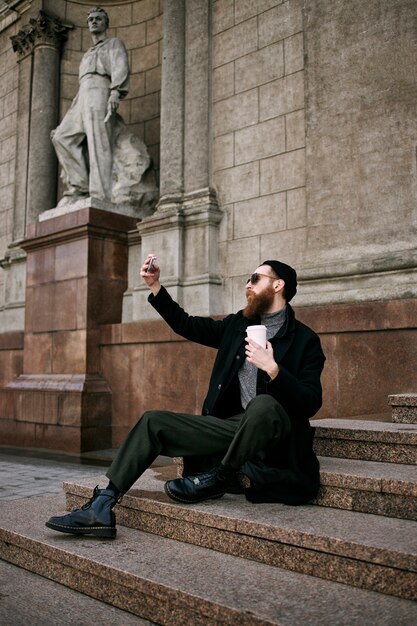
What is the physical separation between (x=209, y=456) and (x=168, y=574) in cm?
91

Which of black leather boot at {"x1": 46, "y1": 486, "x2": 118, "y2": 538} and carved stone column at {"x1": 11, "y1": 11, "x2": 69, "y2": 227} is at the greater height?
carved stone column at {"x1": 11, "y1": 11, "x2": 69, "y2": 227}

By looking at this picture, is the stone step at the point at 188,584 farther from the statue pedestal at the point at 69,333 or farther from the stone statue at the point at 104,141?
the stone statue at the point at 104,141

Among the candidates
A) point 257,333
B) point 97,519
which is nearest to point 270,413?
point 257,333

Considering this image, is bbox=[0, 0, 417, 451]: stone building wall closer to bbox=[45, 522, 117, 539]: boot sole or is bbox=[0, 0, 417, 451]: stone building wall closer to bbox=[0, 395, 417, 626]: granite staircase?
bbox=[0, 395, 417, 626]: granite staircase

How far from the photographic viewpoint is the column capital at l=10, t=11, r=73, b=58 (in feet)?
39.5

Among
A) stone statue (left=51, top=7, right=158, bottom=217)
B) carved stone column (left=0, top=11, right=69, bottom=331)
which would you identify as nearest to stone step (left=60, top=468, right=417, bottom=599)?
stone statue (left=51, top=7, right=158, bottom=217)

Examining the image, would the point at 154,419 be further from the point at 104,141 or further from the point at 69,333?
the point at 104,141

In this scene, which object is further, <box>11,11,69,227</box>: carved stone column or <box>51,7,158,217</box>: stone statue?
<box>11,11,69,227</box>: carved stone column

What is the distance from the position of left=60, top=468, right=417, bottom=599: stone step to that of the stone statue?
22.1ft

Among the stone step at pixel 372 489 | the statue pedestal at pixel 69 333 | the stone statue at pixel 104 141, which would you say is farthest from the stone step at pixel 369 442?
the stone statue at pixel 104 141

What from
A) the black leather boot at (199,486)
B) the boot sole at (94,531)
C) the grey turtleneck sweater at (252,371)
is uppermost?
the grey turtleneck sweater at (252,371)

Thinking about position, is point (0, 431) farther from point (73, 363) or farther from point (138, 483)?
point (138, 483)

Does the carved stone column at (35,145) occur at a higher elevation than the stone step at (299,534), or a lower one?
higher

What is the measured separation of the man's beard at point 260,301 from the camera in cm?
385
